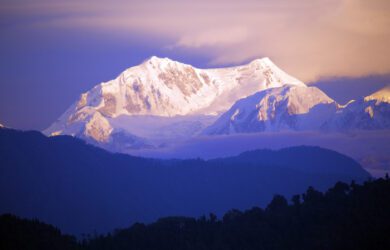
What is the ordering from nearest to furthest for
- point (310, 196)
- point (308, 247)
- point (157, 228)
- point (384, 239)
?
point (384, 239)
point (308, 247)
point (157, 228)
point (310, 196)

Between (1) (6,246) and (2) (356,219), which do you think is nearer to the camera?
(1) (6,246)

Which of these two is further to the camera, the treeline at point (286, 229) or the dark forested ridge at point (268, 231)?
the treeline at point (286, 229)

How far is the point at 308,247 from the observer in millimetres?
136500

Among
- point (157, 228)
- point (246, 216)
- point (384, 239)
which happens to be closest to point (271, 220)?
point (246, 216)

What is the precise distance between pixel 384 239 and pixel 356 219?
14.0 meters

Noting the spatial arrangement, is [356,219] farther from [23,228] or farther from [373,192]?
[23,228]

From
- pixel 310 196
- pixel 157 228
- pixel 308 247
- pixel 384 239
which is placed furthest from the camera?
Result: pixel 310 196

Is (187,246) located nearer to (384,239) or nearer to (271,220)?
(271,220)

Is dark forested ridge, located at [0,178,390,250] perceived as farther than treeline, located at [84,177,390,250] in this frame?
No

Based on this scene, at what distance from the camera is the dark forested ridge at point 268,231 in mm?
134750

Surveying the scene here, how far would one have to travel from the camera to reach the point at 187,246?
14362 centimetres

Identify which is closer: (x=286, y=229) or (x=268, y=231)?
(x=268, y=231)

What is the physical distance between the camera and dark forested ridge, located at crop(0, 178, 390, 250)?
134750mm

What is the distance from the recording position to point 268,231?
146250mm
